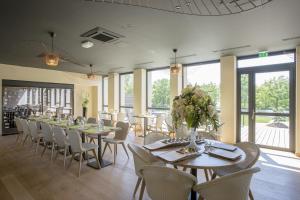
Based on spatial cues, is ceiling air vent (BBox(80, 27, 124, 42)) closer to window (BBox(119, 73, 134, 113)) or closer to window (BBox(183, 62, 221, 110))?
window (BBox(183, 62, 221, 110))

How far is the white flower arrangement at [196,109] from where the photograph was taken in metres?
2.05

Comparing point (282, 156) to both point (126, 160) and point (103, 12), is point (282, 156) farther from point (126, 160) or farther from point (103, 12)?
point (103, 12)

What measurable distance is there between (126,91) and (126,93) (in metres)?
0.10

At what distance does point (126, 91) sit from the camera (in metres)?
9.12

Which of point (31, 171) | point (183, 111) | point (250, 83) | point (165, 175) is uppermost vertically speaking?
point (250, 83)

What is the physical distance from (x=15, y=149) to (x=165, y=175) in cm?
511

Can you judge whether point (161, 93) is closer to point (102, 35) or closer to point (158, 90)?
point (158, 90)

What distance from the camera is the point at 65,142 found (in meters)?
3.74

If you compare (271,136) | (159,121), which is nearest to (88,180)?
(159,121)

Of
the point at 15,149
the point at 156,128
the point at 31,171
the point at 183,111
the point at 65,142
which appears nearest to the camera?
the point at 183,111

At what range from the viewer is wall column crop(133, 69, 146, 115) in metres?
7.84

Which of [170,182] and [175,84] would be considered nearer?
[170,182]

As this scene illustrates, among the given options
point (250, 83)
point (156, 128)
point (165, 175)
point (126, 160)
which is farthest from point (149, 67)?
point (165, 175)

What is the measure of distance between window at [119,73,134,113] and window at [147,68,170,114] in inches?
42.6
